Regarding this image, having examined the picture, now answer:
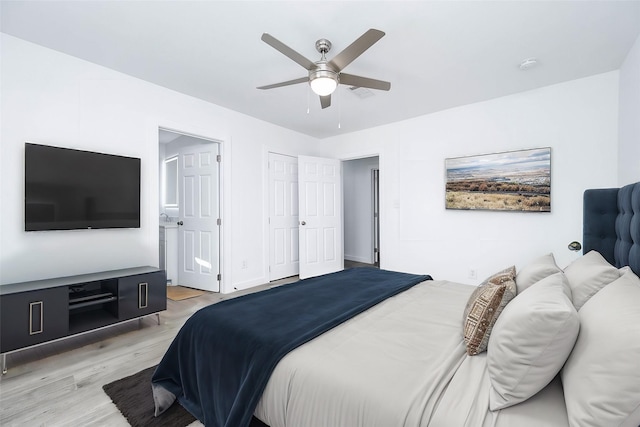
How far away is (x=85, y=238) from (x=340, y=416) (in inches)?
117

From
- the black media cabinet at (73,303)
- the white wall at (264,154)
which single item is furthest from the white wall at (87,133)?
the black media cabinet at (73,303)

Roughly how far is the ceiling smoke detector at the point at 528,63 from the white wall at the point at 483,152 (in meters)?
0.69

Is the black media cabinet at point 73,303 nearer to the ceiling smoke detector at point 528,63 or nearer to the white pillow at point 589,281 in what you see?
the white pillow at point 589,281

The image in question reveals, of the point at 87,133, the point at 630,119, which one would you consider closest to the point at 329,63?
the point at 87,133

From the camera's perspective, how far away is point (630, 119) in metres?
2.54

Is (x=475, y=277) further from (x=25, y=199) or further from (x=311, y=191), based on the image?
(x=25, y=199)

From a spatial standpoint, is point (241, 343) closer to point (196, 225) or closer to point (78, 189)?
point (78, 189)

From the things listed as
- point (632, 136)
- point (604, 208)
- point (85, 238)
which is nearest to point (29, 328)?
point (85, 238)

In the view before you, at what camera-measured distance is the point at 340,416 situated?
1009 mm

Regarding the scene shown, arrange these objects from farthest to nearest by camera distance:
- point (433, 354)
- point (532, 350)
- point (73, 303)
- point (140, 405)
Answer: point (73, 303)
point (140, 405)
point (433, 354)
point (532, 350)

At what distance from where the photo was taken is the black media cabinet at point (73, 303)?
210 centimetres

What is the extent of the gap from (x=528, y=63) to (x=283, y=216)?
12.1ft

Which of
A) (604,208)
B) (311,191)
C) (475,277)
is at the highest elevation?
(311,191)

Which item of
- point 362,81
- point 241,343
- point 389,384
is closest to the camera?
point 389,384
